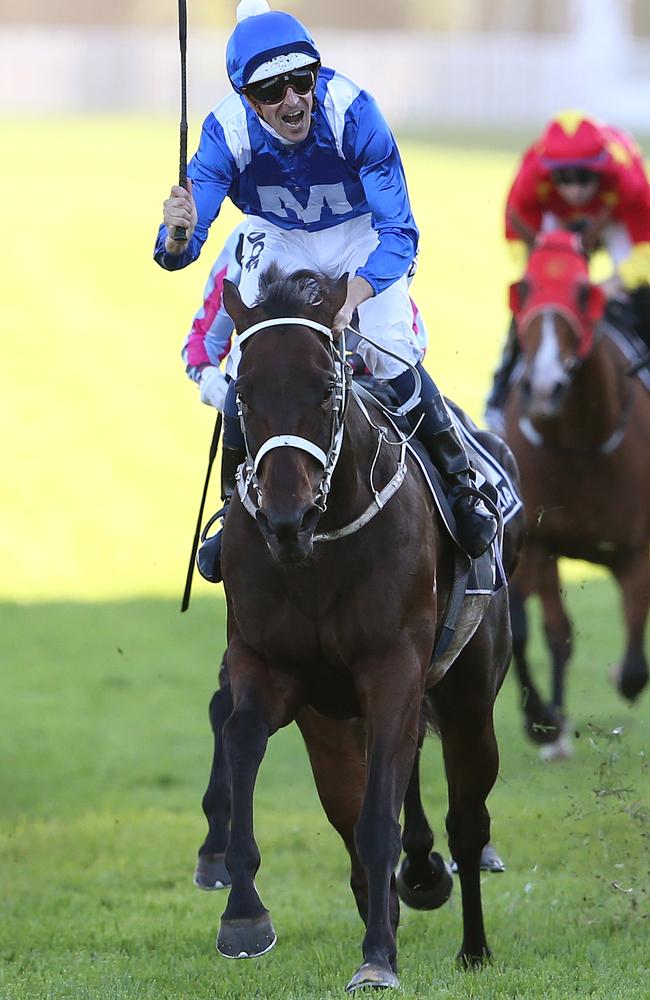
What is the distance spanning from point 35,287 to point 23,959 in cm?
1971

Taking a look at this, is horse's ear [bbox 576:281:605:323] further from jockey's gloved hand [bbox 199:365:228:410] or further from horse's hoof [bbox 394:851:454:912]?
horse's hoof [bbox 394:851:454:912]

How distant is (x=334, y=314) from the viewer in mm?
4309

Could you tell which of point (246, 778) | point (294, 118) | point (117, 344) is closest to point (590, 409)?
point (294, 118)

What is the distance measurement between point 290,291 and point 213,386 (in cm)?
176

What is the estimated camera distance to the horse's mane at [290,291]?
4.27 metres

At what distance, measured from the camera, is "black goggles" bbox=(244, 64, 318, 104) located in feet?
14.9

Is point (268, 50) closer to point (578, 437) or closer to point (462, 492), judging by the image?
point (462, 492)

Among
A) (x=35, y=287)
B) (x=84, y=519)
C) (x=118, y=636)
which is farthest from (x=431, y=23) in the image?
(x=118, y=636)

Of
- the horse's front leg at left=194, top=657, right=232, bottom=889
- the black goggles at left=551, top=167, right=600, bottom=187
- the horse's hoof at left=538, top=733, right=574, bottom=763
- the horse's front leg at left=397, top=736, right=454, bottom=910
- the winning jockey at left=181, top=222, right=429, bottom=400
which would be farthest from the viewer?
the black goggles at left=551, top=167, right=600, bottom=187

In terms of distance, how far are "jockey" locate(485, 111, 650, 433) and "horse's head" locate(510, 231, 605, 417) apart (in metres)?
0.19

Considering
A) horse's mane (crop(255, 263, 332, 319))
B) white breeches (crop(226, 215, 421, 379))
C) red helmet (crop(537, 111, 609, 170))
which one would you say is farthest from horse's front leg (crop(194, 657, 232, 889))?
red helmet (crop(537, 111, 609, 170))

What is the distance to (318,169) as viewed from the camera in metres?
4.84

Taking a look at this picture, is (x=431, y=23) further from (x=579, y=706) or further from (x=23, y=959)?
(x=23, y=959)

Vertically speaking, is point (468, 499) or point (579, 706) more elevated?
point (468, 499)
